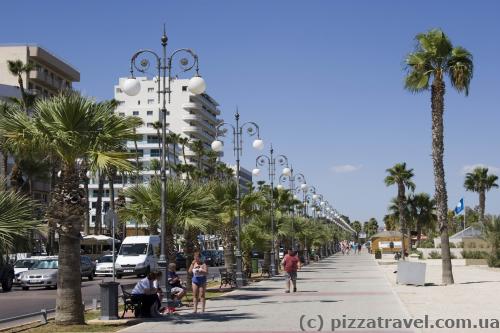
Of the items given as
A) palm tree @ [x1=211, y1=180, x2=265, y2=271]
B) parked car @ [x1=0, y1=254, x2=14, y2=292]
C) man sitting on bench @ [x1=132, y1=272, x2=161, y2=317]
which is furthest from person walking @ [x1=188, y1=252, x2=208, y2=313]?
parked car @ [x1=0, y1=254, x2=14, y2=292]

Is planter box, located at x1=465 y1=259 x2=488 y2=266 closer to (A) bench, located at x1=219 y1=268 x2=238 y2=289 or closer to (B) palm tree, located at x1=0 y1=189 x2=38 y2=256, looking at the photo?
(A) bench, located at x1=219 y1=268 x2=238 y2=289

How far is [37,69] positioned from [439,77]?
57.5m

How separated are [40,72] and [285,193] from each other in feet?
116

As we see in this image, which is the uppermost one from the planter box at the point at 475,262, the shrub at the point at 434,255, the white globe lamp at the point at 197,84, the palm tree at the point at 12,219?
the white globe lamp at the point at 197,84

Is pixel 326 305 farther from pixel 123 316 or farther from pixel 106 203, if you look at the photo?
pixel 106 203

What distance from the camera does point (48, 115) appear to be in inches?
579

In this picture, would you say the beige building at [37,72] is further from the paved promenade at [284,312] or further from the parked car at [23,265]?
the paved promenade at [284,312]

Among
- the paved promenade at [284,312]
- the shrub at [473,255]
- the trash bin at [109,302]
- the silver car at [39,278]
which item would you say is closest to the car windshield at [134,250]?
the silver car at [39,278]

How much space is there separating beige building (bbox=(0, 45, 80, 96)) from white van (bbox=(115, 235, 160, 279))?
37786mm

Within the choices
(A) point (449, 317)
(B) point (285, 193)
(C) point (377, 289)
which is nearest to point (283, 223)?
(B) point (285, 193)

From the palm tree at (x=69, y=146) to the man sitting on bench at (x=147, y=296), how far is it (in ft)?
5.16

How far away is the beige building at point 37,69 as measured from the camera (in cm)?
7556

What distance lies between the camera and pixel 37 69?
7706 cm

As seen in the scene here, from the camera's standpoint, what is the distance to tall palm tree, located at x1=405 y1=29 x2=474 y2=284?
28.1 m
